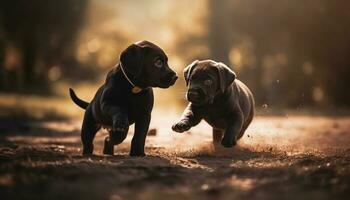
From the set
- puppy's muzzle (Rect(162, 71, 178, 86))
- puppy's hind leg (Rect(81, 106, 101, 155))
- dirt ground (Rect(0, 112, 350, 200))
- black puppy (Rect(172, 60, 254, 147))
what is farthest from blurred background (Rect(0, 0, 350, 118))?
dirt ground (Rect(0, 112, 350, 200))

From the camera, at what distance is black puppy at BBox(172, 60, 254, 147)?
8.29 meters

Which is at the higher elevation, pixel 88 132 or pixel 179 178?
pixel 88 132

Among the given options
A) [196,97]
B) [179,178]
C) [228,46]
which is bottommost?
[179,178]

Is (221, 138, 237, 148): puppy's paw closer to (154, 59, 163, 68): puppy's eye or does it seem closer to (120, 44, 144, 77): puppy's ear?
(154, 59, 163, 68): puppy's eye

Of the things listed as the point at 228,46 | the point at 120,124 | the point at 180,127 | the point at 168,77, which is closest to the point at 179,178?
the point at 120,124

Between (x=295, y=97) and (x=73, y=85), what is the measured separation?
73.6 ft

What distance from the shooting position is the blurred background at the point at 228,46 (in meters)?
25.5

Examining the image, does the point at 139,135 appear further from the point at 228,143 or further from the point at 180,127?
the point at 228,143

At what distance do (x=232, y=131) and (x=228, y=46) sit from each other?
1514 cm

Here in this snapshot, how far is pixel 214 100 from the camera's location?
879 cm

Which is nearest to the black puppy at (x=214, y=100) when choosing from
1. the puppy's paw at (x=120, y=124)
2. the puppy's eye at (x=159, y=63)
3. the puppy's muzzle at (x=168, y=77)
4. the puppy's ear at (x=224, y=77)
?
the puppy's ear at (x=224, y=77)

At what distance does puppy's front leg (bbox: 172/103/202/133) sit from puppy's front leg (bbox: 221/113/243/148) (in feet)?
1.66

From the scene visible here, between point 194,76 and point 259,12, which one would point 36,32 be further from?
point 194,76

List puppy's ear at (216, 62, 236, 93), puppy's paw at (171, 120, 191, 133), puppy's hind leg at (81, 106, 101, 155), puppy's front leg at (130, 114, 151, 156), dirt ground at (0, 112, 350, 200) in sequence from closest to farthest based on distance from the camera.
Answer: dirt ground at (0, 112, 350, 200), puppy's paw at (171, 120, 191, 133), puppy's front leg at (130, 114, 151, 156), puppy's ear at (216, 62, 236, 93), puppy's hind leg at (81, 106, 101, 155)
